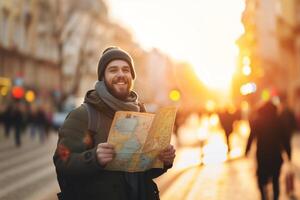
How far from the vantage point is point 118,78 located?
3.83 meters

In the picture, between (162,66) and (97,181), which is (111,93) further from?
(162,66)

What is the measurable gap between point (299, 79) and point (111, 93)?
49.9m

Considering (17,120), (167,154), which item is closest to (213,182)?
(167,154)

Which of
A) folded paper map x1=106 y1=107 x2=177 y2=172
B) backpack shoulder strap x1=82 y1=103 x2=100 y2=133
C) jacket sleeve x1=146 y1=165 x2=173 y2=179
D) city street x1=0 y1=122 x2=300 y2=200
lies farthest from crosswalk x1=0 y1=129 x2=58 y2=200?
folded paper map x1=106 y1=107 x2=177 y2=172

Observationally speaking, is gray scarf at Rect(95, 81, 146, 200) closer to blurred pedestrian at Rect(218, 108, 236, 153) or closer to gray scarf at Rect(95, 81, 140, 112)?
gray scarf at Rect(95, 81, 140, 112)

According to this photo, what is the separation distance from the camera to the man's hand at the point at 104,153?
11.6ft

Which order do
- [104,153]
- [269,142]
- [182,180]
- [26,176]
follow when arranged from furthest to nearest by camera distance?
[26,176]
[182,180]
[269,142]
[104,153]

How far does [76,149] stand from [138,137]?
0.34 meters

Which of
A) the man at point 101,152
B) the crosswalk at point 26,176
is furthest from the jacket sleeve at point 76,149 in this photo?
the crosswalk at point 26,176

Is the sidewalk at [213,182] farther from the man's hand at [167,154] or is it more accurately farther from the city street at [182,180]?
the man's hand at [167,154]

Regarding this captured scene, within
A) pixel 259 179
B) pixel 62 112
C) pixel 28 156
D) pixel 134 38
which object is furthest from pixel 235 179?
pixel 134 38

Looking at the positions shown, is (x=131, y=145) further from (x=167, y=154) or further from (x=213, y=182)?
(x=213, y=182)

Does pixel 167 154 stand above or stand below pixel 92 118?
below

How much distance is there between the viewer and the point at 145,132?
3.67 m
